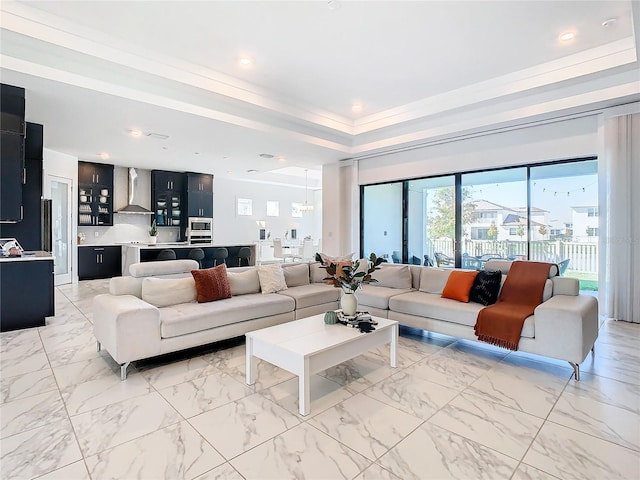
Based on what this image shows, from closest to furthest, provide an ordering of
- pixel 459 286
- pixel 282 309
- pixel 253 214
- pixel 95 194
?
pixel 459 286 → pixel 282 309 → pixel 95 194 → pixel 253 214

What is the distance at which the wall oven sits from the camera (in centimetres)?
1010

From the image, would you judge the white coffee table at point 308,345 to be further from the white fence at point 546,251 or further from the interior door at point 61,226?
the interior door at point 61,226

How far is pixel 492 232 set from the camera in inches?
235

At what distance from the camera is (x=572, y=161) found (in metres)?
5.11

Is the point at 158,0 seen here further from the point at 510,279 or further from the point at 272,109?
the point at 510,279

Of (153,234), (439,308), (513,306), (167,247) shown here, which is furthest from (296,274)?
(153,234)

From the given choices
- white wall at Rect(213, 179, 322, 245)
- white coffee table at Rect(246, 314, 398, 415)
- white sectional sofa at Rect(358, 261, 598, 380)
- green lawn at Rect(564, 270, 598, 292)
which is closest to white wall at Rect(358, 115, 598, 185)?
green lawn at Rect(564, 270, 598, 292)

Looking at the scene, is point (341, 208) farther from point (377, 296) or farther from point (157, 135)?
point (157, 135)

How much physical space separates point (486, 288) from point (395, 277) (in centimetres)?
122

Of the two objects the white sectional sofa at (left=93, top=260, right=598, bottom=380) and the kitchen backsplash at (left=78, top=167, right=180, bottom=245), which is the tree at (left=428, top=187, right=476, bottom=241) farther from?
the kitchen backsplash at (left=78, top=167, right=180, bottom=245)

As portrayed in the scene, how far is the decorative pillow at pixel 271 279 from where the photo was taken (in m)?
4.42

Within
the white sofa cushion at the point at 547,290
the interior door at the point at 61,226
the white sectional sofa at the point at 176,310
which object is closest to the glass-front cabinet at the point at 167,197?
the interior door at the point at 61,226

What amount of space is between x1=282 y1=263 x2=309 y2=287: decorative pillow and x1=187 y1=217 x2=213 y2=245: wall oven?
6037mm

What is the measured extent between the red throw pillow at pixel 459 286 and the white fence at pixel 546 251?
2.20 meters
